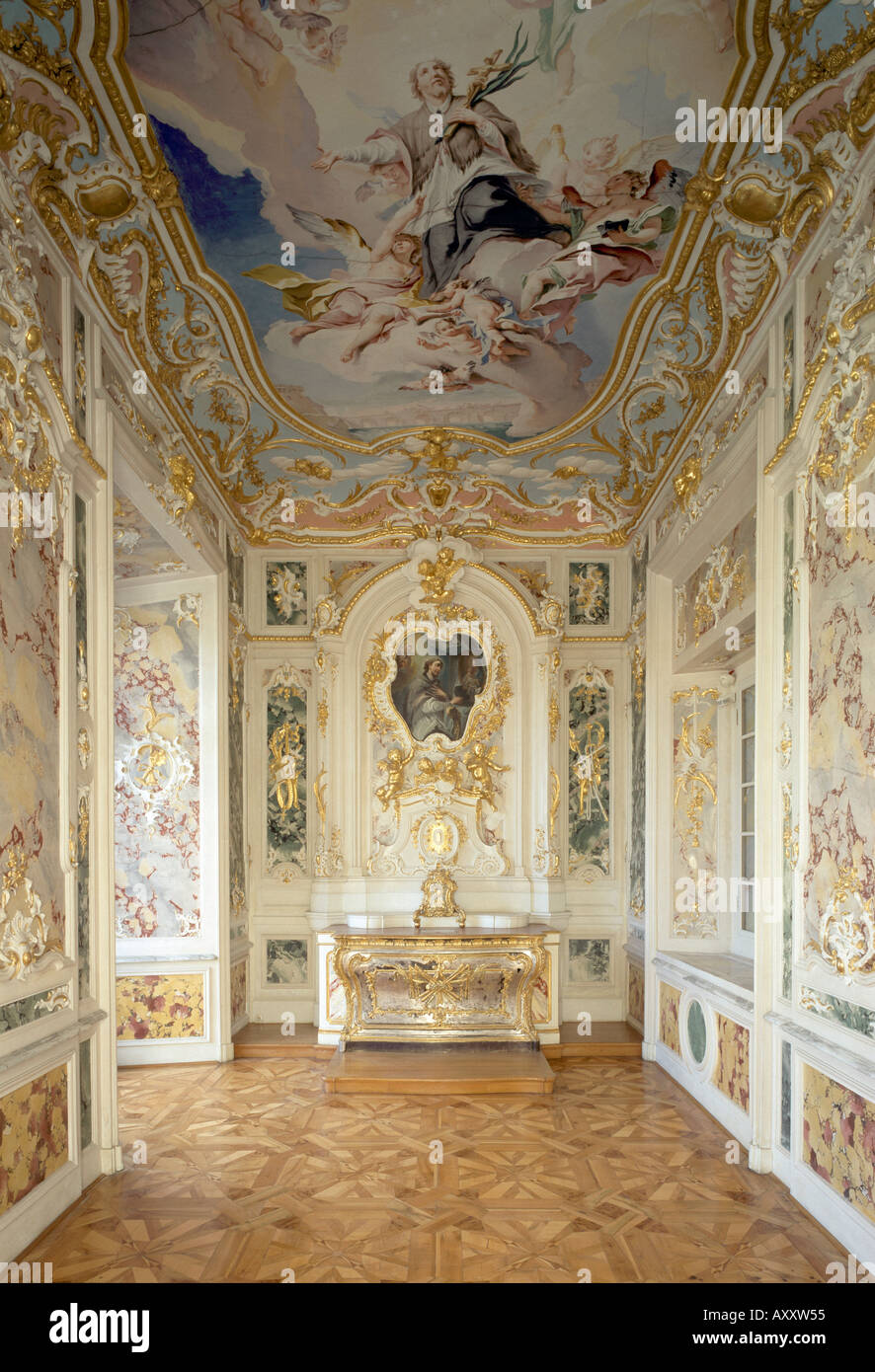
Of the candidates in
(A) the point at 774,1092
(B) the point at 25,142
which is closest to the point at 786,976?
(A) the point at 774,1092

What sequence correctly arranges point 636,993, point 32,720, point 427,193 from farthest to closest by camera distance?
point 636,993
point 427,193
point 32,720

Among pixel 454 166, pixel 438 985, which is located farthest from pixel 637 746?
pixel 454 166

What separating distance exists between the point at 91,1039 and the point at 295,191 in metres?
4.20

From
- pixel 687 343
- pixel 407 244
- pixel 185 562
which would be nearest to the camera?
pixel 407 244

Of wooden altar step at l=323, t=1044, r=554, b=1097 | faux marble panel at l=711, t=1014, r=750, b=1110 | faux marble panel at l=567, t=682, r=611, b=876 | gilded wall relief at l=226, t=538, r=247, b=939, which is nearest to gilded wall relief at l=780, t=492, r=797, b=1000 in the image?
faux marble panel at l=711, t=1014, r=750, b=1110

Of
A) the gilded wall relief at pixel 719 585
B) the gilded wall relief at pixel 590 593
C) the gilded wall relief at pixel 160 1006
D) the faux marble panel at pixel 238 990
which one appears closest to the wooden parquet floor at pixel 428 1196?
the gilded wall relief at pixel 160 1006

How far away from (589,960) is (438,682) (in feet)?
9.34

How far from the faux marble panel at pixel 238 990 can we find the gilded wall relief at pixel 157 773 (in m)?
0.72

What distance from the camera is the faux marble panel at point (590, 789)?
Answer: 871 cm

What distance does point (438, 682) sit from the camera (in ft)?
28.6

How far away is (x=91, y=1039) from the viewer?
473cm

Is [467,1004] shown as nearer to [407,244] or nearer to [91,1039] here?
[91,1039]

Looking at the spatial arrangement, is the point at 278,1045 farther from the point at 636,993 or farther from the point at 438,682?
the point at 438,682

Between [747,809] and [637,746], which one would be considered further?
[637,746]
